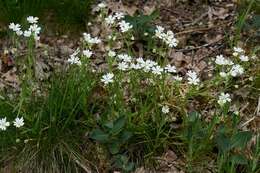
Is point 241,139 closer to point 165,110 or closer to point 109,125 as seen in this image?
point 165,110

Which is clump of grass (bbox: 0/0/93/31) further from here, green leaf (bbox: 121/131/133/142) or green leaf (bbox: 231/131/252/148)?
green leaf (bbox: 231/131/252/148)

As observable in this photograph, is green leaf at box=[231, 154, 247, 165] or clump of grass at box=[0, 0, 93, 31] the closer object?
green leaf at box=[231, 154, 247, 165]

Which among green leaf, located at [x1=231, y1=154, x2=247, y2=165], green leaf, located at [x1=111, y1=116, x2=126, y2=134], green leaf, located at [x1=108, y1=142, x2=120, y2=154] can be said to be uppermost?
green leaf, located at [x1=111, y1=116, x2=126, y2=134]

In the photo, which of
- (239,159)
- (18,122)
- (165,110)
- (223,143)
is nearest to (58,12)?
(18,122)

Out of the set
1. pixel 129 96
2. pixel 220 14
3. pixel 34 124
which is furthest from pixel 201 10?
pixel 34 124

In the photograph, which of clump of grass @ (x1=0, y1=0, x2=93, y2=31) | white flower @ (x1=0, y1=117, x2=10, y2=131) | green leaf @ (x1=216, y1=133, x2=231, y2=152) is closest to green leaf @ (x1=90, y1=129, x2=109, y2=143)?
white flower @ (x1=0, y1=117, x2=10, y2=131)

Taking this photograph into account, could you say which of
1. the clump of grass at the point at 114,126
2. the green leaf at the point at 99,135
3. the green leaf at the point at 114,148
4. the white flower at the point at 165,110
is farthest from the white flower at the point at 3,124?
the white flower at the point at 165,110

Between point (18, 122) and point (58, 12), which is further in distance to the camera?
point (58, 12)
